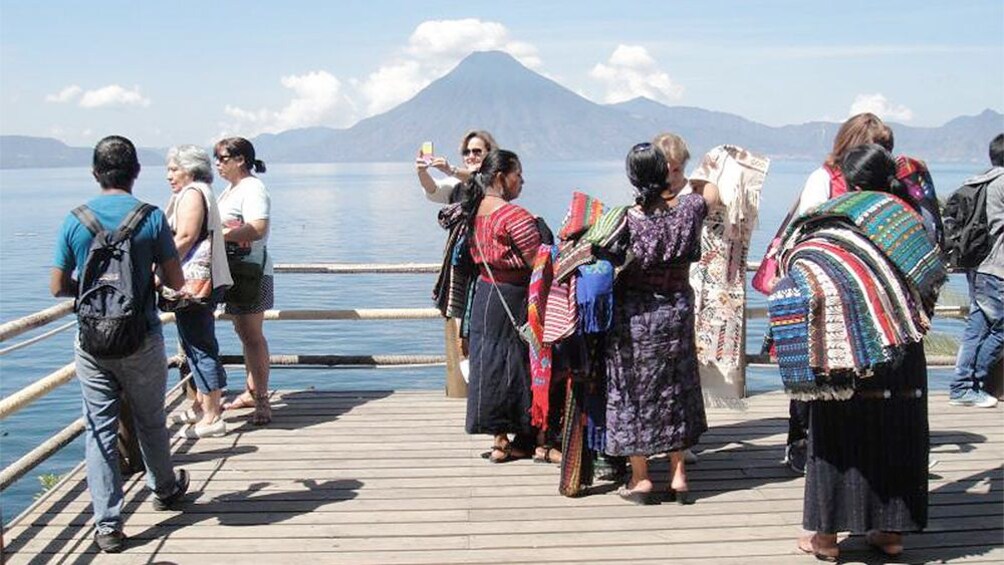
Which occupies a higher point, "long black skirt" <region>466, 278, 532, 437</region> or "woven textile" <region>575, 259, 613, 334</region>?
"woven textile" <region>575, 259, 613, 334</region>

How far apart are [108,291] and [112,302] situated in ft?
0.15

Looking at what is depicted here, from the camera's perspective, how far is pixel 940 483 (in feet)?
15.6

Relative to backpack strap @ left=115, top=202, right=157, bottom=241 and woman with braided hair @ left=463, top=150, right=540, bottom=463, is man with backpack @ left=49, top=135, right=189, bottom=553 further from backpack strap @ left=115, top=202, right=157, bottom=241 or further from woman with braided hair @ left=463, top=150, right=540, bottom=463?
woman with braided hair @ left=463, top=150, right=540, bottom=463

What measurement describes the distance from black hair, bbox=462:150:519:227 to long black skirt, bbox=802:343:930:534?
1.82 metres

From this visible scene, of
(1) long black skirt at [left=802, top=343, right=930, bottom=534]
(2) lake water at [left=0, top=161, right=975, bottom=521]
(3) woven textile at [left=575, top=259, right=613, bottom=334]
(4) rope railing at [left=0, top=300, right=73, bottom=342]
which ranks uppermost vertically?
(3) woven textile at [left=575, top=259, right=613, bottom=334]

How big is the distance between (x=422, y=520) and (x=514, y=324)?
3.50 ft

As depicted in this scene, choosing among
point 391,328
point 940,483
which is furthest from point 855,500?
point 391,328

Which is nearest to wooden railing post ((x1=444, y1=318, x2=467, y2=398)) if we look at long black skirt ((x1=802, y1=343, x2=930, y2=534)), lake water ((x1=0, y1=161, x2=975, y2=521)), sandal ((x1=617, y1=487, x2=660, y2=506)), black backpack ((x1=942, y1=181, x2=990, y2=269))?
sandal ((x1=617, y1=487, x2=660, y2=506))

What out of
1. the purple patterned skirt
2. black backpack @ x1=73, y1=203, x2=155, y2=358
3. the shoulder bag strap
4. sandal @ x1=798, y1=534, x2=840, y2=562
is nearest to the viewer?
sandal @ x1=798, y1=534, x2=840, y2=562

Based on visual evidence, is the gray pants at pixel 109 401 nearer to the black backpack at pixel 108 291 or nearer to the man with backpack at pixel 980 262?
the black backpack at pixel 108 291

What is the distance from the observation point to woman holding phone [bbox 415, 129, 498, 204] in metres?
5.41

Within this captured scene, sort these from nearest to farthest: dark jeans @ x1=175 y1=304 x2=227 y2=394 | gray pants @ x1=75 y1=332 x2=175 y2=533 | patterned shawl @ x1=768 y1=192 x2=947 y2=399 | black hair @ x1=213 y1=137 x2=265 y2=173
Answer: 1. patterned shawl @ x1=768 y1=192 x2=947 y2=399
2. gray pants @ x1=75 y1=332 x2=175 y2=533
3. dark jeans @ x1=175 y1=304 x2=227 y2=394
4. black hair @ x1=213 y1=137 x2=265 y2=173

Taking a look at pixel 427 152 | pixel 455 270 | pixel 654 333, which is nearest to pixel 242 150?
pixel 427 152

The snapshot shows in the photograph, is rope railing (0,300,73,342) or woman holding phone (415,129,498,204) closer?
rope railing (0,300,73,342)
